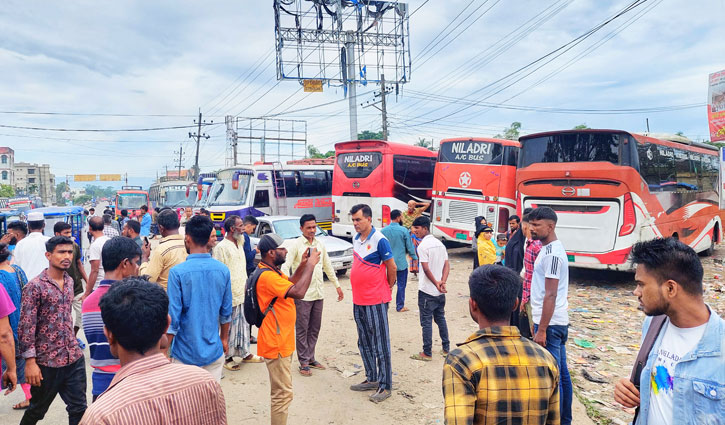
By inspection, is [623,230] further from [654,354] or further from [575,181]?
[654,354]

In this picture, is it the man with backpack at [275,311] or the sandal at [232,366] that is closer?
the man with backpack at [275,311]

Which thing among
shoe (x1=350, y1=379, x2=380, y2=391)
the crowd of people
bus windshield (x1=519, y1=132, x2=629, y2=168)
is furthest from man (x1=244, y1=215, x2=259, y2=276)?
bus windshield (x1=519, y1=132, x2=629, y2=168)

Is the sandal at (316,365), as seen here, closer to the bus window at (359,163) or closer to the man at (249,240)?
the man at (249,240)

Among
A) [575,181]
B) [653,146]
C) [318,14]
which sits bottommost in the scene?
[575,181]

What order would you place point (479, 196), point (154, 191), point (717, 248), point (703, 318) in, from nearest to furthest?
point (703, 318)
point (479, 196)
point (717, 248)
point (154, 191)

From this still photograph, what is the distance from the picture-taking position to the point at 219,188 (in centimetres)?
1670

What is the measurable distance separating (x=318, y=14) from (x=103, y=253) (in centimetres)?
2147

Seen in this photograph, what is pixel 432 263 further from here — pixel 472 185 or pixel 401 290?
pixel 472 185

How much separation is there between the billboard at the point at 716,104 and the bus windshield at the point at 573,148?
1.63 m

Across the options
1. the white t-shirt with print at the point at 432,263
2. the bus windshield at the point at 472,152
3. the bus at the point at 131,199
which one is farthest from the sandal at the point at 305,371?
the bus at the point at 131,199

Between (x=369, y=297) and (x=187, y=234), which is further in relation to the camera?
(x=369, y=297)

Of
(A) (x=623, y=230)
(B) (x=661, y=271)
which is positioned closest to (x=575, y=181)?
(A) (x=623, y=230)

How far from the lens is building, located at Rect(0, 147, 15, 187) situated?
3029 inches

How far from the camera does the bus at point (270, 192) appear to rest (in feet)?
51.5
